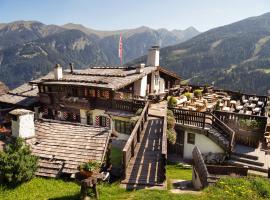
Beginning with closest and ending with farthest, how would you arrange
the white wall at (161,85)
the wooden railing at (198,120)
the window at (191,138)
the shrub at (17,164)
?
the shrub at (17,164) → the wooden railing at (198,120) → the window at (191,138) → the white wall at (161,85)

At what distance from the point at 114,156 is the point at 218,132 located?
8109 millimetres

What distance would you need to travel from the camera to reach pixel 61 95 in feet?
92.2

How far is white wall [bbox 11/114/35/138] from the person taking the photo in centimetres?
1563

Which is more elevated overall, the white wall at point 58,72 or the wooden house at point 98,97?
the white wall at point 58,72

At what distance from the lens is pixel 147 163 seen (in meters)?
14.2

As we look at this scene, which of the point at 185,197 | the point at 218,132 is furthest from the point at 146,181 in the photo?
the point at 218,132

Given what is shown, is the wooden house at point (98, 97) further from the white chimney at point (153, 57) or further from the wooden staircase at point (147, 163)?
the wooden staircase at point (147, 163)

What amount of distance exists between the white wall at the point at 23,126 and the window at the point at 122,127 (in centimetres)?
910

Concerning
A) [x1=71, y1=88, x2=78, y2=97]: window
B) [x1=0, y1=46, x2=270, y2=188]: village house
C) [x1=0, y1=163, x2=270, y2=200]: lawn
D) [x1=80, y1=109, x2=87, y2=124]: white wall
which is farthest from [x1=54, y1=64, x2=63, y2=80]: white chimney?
[x1=0, y1=163, x2=270, y2=200]: lawn

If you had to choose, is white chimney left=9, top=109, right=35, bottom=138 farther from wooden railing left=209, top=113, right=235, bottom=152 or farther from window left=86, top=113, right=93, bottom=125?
wooden railing left=209, top=113, right=235, bottom=152

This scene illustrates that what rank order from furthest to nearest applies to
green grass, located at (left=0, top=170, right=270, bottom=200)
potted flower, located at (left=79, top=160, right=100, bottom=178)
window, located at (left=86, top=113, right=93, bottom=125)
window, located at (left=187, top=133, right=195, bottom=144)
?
window, located at (left=86, top=113, right=93, bottom=125) < window, located at (left=187, top=133, right=195, bottom=144) < potted flower, located at (left=79, top=160, right=100, bottom=178) < green grass, located at (left=0, top=170, right=270, bottom=200)

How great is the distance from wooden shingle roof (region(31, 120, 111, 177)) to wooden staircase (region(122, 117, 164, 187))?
2.02 metres

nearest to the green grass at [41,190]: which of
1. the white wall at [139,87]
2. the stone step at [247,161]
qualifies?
the stone step at [247,161]

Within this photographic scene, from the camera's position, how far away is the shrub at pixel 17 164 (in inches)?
518
